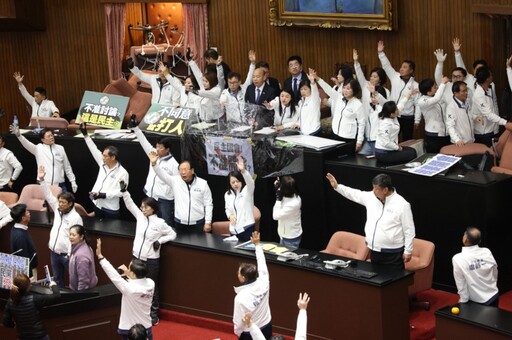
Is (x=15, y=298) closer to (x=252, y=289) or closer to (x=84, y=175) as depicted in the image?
(x=252, y=289)

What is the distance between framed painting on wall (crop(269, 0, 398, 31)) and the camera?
14.2 metres

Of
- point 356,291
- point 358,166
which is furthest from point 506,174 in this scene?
point 356,291

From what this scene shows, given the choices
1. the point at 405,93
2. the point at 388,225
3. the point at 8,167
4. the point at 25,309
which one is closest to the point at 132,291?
the point at 25,309

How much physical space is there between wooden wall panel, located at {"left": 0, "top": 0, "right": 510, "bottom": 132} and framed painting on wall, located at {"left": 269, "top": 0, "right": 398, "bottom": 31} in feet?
0.56

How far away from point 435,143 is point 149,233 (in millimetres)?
3964

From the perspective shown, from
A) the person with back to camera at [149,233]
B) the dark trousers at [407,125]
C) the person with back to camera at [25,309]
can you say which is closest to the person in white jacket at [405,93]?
the dark trousers at [407,125]

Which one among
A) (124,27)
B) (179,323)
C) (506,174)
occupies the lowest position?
(179,323)

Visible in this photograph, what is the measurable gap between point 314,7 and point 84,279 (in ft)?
21.0

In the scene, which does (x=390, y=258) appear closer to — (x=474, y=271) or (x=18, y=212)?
(x=474, y=271)

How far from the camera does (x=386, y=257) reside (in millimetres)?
9789

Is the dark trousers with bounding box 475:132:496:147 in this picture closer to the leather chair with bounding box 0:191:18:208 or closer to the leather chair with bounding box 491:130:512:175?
the leather chair with bounding box 491:130:512:175

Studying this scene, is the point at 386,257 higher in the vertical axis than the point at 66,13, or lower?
lower

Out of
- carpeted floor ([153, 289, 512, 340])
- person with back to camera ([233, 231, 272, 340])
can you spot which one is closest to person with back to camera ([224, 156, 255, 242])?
carpeted floor ([153, 289, 512, 340])

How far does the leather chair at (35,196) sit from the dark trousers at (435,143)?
4.51 m
